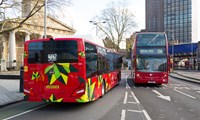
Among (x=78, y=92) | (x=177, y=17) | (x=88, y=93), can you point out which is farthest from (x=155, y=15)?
(x=78, y=92)

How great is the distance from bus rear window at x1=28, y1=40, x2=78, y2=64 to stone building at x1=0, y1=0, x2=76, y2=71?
25.5ft

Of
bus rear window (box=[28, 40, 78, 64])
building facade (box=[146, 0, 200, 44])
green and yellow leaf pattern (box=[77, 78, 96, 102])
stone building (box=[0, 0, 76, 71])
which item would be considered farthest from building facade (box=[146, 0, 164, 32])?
bus rear window (box=[28, 40, 78, 64])

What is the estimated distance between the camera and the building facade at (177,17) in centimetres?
9756

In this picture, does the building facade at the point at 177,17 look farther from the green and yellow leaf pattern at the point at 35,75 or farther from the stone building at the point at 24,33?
the green and yellow leaf pattern at the point at 35,75

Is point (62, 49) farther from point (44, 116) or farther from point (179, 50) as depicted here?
point (179, 50)

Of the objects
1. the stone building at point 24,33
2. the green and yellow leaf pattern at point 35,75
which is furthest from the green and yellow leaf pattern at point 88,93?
the stone building at point 24,33

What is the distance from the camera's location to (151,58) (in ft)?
77.4

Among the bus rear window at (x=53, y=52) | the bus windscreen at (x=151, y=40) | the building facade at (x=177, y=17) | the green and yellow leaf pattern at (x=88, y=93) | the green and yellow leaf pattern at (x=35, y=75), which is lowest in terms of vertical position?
the green and yellow leaf pattern at (x=88, y=93)

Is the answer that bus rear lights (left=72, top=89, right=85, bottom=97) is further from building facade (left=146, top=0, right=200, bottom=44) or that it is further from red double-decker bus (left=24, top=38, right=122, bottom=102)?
building facade (left=146, top=0, right=200, bottom=44)

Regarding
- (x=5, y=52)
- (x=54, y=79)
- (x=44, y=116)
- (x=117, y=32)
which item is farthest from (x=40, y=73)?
(x=117, y=32)

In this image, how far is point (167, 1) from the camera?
10281cm

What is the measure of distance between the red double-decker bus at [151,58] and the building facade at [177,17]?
73129 mm

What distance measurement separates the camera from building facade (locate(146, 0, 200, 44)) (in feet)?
320

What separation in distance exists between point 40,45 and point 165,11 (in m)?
95.6
